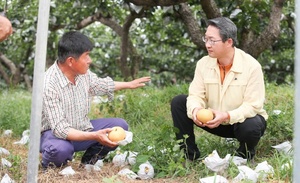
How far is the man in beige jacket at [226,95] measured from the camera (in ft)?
12.3

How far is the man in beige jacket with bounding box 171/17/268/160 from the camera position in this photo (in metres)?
3.75

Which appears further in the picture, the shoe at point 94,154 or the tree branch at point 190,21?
the tree branch at point 190,21

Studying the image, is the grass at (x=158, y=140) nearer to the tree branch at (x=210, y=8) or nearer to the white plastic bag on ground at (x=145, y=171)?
the white plastic bag on ground at (x=145, y=171)

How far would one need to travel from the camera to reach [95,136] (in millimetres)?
3492

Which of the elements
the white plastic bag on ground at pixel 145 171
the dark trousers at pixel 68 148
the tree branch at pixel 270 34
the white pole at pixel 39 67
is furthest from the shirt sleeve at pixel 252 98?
the tree branch at pixel 270 34

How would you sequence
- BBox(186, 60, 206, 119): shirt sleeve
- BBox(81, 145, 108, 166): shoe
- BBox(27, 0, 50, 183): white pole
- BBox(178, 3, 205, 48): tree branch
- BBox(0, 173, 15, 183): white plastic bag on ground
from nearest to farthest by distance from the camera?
BBox(27, 0, 50, 183): white pole, BBox(0, 173, 15, 183): white plastic bag on ground, BBox(186, 60, 206, 119): shirt sleeve, BBox(81, 145, 108, 166): shoe, BBox(178, 3, 205, 48): tree branch

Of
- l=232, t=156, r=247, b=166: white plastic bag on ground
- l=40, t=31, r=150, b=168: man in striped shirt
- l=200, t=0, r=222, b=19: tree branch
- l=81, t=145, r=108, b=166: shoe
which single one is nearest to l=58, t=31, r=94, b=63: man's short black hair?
l=40, t=31, r=150, b=168: man in striped shirt

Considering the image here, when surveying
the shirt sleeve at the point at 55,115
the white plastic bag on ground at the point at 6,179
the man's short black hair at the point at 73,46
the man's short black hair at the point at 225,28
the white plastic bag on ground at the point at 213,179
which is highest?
the man's short black hair at the point at 225,28

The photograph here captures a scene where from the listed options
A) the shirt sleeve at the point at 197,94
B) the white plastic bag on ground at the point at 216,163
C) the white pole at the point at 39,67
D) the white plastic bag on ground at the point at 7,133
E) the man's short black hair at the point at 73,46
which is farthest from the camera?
the white plastic bag on ground at the point at 7,133

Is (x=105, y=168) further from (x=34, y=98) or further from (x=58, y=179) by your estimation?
(x=34, y=98)

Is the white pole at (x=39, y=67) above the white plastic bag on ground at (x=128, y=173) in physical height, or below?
above

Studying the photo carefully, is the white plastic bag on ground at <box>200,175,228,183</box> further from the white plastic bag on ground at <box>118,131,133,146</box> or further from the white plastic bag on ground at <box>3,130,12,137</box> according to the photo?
the white plastic bag on ground at <box>3,130,12,137</box>

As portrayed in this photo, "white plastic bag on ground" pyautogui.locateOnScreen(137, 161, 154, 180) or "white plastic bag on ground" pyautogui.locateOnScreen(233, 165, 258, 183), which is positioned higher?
"white plastic bag on ground" pyautogui.locateOnScreen(233, 165, 258, 183)

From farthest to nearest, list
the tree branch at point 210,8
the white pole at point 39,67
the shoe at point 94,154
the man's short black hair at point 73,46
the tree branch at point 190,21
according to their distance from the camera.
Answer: the tree branch at point 190,21 < the tree branch at point 210,8 < the shoe at point 94,154 < the man's short black hair at point 73,46 < the white pole at point 39,67
